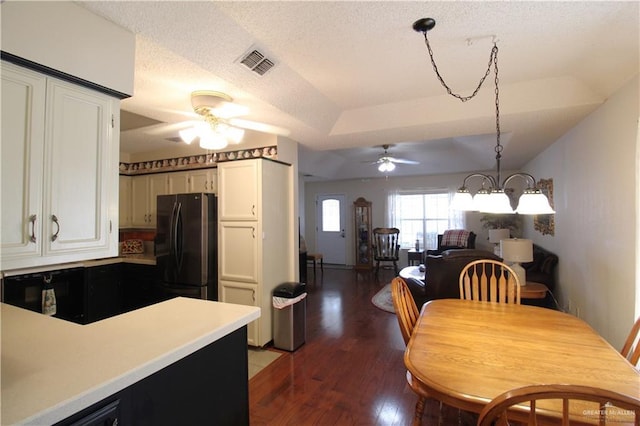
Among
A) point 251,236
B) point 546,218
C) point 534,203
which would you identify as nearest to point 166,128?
point 251,236

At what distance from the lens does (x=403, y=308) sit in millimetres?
1937

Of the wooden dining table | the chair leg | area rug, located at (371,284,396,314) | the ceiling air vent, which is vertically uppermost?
the ceiling air vent

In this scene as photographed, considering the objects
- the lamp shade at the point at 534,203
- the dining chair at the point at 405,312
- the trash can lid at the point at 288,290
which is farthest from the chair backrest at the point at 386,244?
the lamp shade at the point at 534,203

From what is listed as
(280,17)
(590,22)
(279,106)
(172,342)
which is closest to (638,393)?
(172,342)

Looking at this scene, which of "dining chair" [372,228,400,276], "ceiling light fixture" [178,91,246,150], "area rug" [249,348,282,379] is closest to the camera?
"ceiling light fixture" [178,91,246,150]

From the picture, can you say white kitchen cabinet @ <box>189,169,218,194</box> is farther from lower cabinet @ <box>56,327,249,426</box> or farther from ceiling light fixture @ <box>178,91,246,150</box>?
lower cabinet @ <box>56,327,249,426</box>

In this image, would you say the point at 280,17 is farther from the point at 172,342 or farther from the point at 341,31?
the point at 172,342

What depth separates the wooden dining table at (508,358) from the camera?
→ 115 cm

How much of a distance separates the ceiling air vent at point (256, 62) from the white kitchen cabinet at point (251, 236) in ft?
3.82

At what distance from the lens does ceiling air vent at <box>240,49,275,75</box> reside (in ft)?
6.30

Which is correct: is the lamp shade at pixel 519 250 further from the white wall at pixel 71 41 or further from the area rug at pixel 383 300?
the white wall at pixel 71 41

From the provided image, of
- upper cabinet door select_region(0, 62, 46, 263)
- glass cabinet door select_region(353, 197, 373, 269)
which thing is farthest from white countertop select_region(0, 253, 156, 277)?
glass cabinet door select_region(353, 197, 373, 269)

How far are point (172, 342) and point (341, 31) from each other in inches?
73.5

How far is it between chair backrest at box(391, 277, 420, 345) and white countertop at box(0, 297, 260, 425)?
0.87 meters
